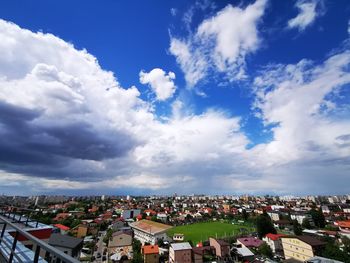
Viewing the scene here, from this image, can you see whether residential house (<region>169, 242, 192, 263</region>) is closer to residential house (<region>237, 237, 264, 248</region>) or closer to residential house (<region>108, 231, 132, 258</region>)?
residential house (<region>108, 231, 132, 258</region>)

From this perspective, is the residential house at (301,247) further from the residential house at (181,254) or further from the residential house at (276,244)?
the residential house at (181,254)

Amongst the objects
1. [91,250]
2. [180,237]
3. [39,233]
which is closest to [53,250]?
[39,233]

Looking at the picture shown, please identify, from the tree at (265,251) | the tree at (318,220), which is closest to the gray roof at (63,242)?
the tree at (265,251)

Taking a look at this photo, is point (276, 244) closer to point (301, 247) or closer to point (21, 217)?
point (301, 247)

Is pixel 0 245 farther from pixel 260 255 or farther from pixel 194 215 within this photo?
pixel 194 215

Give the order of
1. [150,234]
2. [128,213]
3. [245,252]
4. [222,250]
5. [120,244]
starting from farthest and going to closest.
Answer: [128,213] < [150,234] < [120,244] < [222,250] < [245,252]

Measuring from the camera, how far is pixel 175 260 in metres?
34.8

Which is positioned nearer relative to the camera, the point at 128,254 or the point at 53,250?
the point at 53,250

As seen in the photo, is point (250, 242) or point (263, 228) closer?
point (250, 242)

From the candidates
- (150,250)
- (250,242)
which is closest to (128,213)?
(150,250)

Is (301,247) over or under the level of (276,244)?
over

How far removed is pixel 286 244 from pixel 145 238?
1205 inches

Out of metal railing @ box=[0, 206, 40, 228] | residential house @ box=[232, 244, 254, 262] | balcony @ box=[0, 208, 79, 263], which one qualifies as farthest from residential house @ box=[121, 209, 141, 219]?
balcony @ box=[0, 208, 79, 263]

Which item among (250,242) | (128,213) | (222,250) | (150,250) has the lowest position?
(222,250)
